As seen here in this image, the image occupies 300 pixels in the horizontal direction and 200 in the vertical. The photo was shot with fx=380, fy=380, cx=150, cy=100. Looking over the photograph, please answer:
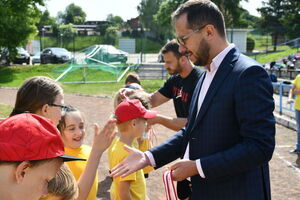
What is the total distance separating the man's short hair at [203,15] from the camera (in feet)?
8.64

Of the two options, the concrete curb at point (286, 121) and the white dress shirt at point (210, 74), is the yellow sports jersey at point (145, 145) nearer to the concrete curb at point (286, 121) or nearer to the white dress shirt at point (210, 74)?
the white dress shirt at point (210, 74)

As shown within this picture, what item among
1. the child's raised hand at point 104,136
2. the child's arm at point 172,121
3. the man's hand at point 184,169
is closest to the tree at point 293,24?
the child's arm at point 172,121

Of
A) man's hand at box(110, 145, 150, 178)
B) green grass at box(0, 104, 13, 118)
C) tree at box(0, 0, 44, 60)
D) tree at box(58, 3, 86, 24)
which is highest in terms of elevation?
tree at box(58, 3, 86, 24)

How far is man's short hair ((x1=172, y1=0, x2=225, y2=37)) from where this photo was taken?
2.63 meters

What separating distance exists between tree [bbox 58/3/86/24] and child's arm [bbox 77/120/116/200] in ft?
333

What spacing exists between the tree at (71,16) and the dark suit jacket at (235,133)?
333ft

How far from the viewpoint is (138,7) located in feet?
278

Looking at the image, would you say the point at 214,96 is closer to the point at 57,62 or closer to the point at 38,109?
the point at 38,109

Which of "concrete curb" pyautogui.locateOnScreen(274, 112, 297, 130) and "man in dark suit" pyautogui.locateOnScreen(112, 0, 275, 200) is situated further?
"concrete curb" pyautogui.locateOnScreen(274, 112, 297, 130)

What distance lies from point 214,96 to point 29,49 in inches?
1902

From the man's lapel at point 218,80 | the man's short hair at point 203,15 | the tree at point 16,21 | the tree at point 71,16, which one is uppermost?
the tree at point 71,16

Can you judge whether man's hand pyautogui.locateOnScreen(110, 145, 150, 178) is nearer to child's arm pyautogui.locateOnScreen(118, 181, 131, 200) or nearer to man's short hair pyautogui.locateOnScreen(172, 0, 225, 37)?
child's arm pyautogui.locateOnScreen(118, 181, 131, 200)

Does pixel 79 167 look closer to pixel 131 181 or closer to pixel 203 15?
pixel 131 181

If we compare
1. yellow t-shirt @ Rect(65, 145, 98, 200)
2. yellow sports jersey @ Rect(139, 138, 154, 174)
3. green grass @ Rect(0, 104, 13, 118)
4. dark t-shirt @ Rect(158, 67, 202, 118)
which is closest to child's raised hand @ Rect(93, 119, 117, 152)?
yellow t-shirt @ Rect(65, 145, 98, 200)
